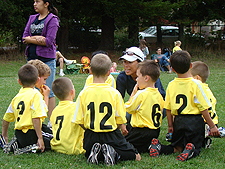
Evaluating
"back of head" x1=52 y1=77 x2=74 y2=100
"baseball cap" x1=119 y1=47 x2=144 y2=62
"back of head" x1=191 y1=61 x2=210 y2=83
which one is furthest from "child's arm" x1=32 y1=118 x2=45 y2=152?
"back of head" x1=191 y1=61 x2=210 y2=83

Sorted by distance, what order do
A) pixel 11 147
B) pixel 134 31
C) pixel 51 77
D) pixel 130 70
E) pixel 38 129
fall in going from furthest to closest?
pixel 134 31
pixel 51 77
pixel 130 70
pixel 11 147
pixel 38 129

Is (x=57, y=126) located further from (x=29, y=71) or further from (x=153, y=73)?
(x=153, y=73)

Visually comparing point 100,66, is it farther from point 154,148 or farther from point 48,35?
point 48,35

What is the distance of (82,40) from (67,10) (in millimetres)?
4315

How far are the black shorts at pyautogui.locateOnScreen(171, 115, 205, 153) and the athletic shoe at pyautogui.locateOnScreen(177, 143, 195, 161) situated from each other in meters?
0.13

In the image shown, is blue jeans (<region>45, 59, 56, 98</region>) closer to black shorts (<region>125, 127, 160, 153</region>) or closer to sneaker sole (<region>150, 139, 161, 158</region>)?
black shorts (<region>125, 127, 160, 153</region>)

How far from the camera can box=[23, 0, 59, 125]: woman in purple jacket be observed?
4.93 m

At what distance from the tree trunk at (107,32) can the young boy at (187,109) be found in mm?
18311

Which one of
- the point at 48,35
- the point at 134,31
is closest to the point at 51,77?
the point at 48,35

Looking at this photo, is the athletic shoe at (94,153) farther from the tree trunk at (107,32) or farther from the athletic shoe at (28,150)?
the tree trunk at (107,32)

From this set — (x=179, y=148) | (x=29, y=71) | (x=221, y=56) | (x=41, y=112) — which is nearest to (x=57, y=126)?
(x=41, y=112)

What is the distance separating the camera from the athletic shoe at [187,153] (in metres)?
3.59

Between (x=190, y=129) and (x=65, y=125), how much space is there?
1.61m

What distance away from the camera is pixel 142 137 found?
12.7ft
